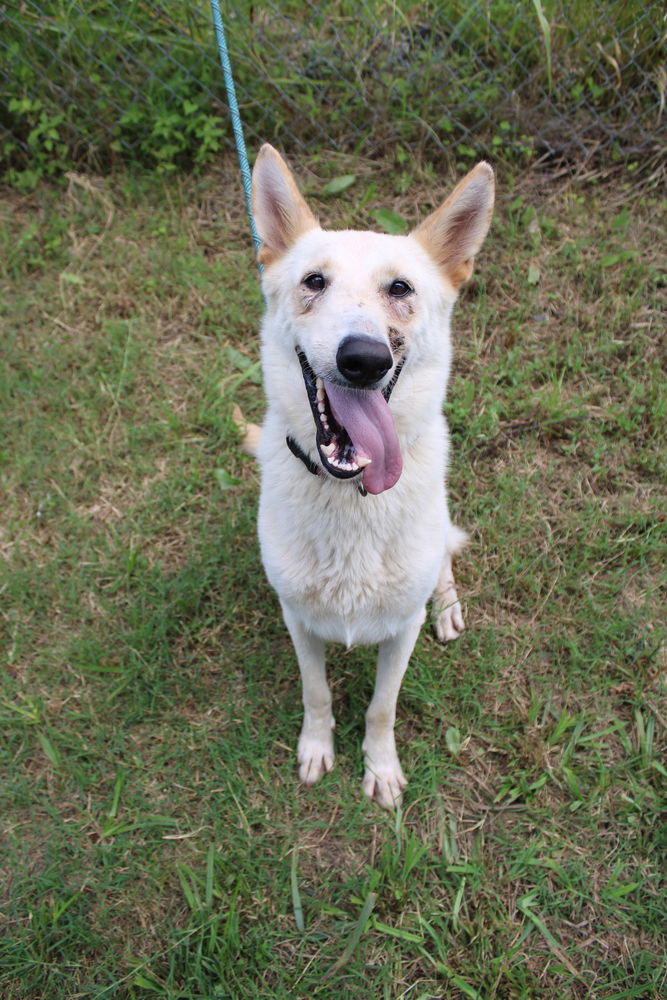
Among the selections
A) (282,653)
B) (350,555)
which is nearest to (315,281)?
(350,555)

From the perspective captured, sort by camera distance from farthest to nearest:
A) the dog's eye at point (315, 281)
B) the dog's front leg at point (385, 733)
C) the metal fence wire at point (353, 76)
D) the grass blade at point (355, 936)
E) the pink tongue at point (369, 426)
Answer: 1. the metal fence wire at point (353, 76)
2. the dog's front leg at point (385, 733)
3. the grass blade at point (355, 936)
4. the dog's eye at point (315, 281)
5. the pink tongue at point (369, 426)

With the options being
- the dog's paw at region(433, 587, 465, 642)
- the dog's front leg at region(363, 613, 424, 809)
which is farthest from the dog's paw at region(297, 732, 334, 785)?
the dog's paw at region(433, 587, 465, 642)

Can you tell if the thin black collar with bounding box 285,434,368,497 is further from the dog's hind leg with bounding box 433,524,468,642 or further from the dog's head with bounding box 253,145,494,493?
the dog's hind leg with bounding box 433,524,468,642

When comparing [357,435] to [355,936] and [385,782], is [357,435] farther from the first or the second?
[355,936]

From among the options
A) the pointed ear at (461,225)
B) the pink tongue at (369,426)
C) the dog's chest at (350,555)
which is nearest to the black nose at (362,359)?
the pink tongue at (369,426)

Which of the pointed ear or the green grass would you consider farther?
the green grass

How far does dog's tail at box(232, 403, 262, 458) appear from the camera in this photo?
10.7 feet

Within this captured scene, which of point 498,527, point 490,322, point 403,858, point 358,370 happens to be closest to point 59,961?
point 403,858

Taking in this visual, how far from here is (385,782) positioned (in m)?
2.52

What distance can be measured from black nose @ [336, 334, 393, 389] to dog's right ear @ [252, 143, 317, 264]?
2.16 ft

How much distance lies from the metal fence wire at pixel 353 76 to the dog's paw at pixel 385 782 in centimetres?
333

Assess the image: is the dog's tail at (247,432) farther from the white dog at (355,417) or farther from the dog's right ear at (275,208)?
the dog's right ear at (275,208)

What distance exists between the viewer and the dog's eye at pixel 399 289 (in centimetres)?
193

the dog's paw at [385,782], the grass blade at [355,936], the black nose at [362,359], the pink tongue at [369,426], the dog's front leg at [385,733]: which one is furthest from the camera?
the dog's paw at [385,782]
